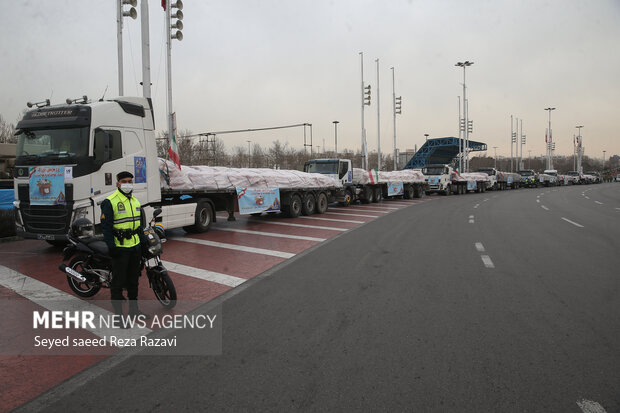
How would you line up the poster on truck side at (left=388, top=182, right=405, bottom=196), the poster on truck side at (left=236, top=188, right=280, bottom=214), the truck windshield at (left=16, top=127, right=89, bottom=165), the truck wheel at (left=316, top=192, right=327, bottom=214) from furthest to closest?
the poster on truck side at (left=388, top=182, right=405, bottom=196), the truck wheel at (left=316, top=192, right=327, bottom=214), the poster on truck side at (left=236, top=188, right=280, bottom=214), the truck windshield at (left=16, top=127, right=89, bottom=165)

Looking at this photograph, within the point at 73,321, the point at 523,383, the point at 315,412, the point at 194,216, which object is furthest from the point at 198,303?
the point at 194,216

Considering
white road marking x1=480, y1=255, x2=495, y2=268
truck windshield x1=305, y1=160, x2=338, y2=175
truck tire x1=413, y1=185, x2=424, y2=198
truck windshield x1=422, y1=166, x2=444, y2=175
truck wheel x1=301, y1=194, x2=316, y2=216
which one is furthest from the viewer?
truck windshield x1=422, y1=166, x2=444, y2=175

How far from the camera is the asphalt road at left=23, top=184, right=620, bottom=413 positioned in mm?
3385

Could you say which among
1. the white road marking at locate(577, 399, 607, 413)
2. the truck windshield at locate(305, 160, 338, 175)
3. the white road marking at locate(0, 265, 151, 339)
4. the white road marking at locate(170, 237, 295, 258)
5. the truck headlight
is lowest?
the white road marking at locate(577, 399, 607, 413)

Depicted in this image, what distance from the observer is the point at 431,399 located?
3.34m

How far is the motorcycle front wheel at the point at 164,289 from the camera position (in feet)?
18.6

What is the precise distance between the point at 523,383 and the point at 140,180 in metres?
9.14

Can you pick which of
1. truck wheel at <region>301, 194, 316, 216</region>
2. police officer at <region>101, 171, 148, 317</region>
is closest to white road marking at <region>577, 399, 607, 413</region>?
police officer at <region>101, 171, 148, 317</region>

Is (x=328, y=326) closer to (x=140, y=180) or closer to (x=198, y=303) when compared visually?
(x=198, y=303)

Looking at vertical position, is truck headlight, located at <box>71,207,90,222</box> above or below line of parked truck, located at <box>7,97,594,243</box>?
below

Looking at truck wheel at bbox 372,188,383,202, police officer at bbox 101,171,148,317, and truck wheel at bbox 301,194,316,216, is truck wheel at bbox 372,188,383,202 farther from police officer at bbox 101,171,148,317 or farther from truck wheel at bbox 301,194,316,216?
police officer at bbox 101,171,148,317

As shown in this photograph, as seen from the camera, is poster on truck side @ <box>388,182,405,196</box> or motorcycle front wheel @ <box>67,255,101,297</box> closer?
motorcycle front wheel @ <box>67,255,101,297</box>

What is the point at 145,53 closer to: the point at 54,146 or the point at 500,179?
the point at 54,146

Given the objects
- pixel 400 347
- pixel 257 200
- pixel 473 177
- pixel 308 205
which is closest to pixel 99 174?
pixel 257 200
